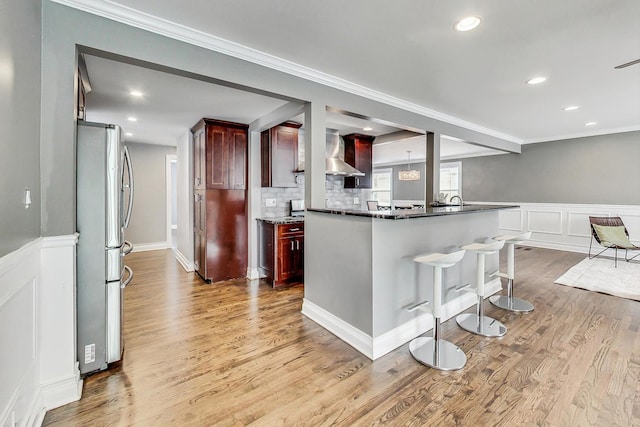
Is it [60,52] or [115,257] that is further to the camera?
[115,257]

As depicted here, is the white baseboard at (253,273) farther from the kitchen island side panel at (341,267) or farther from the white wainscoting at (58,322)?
the white wainscoting at (58,322)

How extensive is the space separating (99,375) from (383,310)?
2.13m

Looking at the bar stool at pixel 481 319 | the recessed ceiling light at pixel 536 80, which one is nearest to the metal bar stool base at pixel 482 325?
the bar stool at pixel 481 319

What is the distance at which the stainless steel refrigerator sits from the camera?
192 centimetres

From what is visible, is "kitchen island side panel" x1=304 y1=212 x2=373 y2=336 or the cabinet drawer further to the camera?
the cabinet drawer

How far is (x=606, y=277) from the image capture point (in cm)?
431

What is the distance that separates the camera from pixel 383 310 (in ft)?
7.79

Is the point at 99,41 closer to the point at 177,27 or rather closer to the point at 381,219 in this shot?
the point at 177,27

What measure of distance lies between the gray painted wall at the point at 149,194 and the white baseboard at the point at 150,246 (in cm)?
7

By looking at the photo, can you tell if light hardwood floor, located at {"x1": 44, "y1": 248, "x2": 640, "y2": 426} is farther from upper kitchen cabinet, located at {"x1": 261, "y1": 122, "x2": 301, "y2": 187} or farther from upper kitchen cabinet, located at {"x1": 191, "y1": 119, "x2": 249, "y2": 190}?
upper kitchen cabinet, located at {"x1": 261, "y1": 122, "x2": 301, "y2": 187}

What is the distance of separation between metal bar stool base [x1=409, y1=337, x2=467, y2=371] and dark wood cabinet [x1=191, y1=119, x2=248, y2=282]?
9.65ft

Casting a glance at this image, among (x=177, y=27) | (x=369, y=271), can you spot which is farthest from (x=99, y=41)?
(x=369, y=271)

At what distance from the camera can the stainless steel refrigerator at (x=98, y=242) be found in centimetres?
192

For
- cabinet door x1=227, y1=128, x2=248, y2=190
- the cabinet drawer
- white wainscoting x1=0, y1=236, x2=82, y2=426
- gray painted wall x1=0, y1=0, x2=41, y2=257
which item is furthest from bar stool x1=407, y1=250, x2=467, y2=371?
cabinet door x1=227, y1=128, x2=248, y2=190
